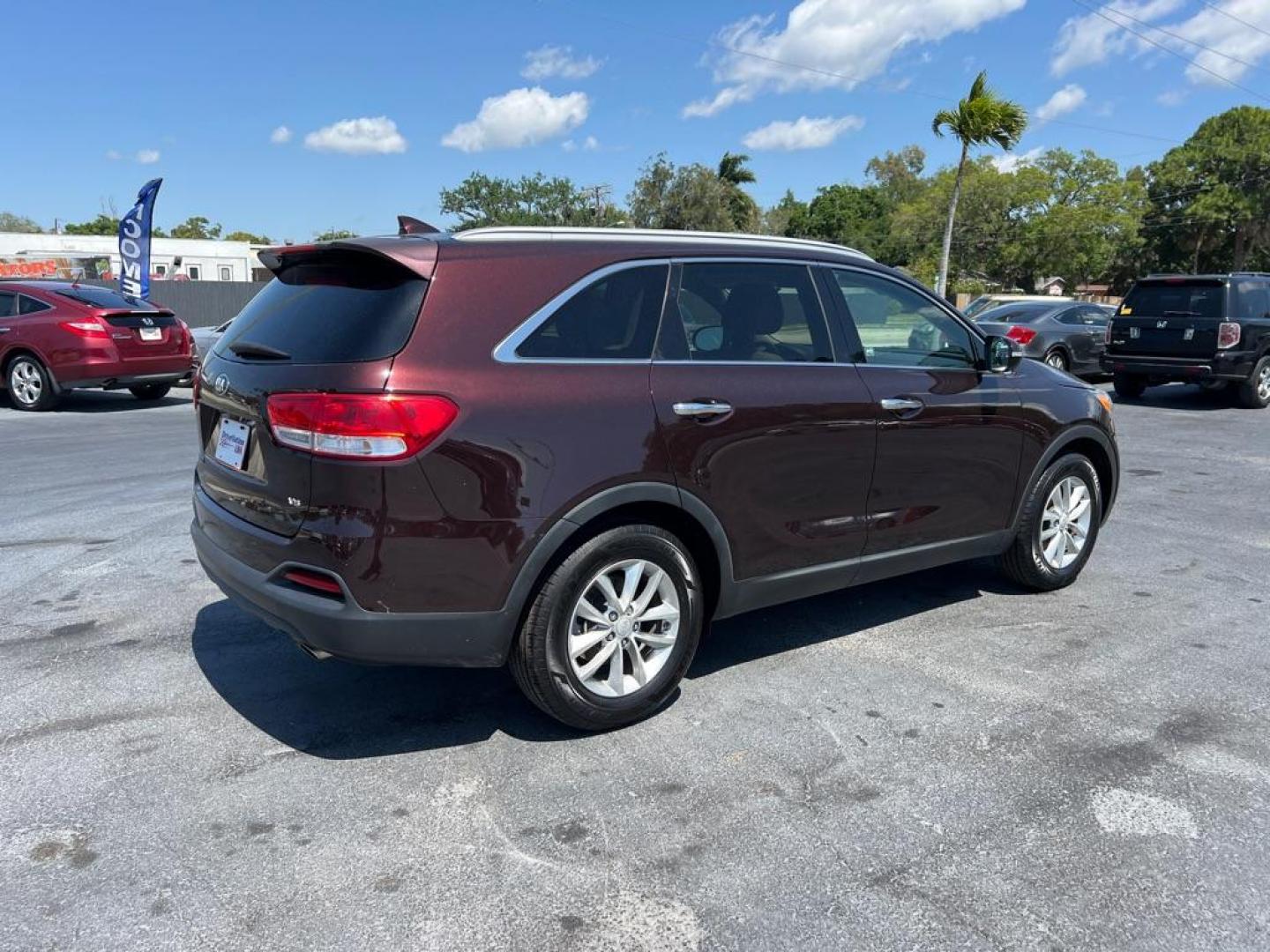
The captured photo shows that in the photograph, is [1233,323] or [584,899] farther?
[1233,323]

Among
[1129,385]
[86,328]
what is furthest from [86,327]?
[1129,385]

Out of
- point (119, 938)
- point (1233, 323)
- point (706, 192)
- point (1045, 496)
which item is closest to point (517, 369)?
point (119, 938)

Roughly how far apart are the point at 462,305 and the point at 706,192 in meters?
49.5

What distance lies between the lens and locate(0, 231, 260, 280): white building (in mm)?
52250

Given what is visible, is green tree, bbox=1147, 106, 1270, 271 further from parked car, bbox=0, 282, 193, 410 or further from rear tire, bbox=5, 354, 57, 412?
rear tire, bbox=5, 354, 57, 412

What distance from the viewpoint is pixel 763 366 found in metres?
3.86

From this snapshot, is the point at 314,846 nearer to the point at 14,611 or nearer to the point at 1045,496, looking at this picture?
the point at 14,611

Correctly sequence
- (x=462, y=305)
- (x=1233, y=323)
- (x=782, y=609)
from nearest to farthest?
(x=462, y=305) < (x=782, y=609) < (x=1233, y=323)

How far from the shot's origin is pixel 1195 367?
13.0 metres

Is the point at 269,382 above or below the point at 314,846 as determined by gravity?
above

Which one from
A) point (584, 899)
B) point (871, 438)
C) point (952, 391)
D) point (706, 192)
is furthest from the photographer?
point (706, 192)

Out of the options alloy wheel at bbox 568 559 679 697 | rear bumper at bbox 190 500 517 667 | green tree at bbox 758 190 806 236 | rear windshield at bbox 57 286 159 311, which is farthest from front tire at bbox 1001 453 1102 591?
green tree at bbox 758 190 806 236

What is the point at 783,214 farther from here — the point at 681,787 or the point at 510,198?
the point at 681,787

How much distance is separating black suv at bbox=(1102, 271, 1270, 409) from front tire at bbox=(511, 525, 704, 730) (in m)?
12.0
